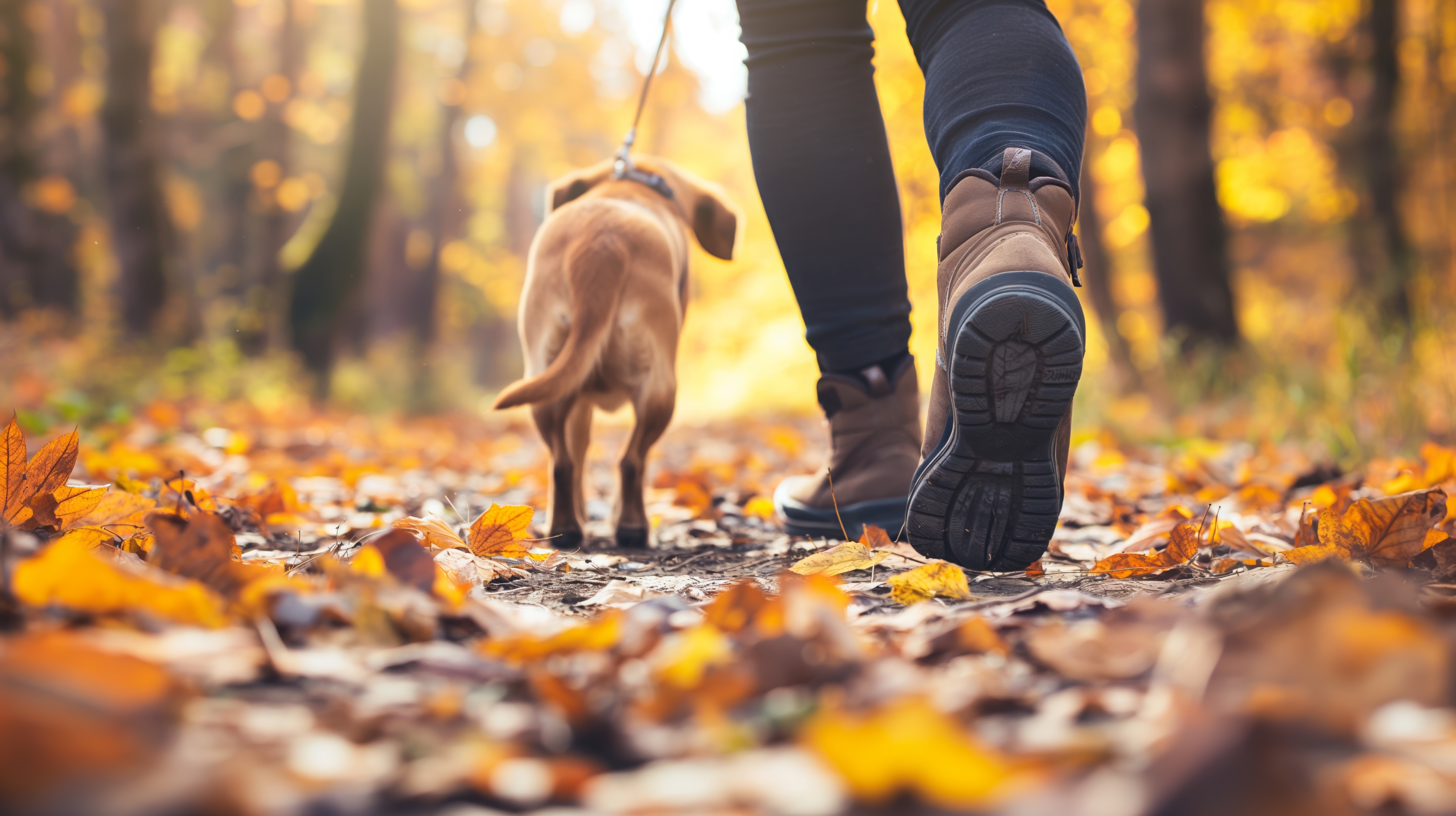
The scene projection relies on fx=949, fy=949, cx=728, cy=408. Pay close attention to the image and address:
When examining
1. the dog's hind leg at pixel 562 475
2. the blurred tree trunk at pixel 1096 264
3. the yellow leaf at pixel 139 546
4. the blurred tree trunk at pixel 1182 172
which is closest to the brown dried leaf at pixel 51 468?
the yellow leaf at pixel 139 546

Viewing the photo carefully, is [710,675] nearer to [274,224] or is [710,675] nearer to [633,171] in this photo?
[633,171]

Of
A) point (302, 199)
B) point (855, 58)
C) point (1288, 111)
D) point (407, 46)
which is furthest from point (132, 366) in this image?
point (1288, 111)

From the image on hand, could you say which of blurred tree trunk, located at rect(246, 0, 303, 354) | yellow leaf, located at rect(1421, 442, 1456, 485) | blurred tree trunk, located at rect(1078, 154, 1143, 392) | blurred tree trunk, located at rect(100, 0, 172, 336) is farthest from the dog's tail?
blurred tree trunk, located at rect(100, 0, 172, 336)

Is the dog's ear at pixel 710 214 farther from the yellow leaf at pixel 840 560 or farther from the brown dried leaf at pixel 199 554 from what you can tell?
the brown dried leaf at pixel 199 554

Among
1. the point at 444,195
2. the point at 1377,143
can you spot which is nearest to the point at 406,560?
the point at 1377,143

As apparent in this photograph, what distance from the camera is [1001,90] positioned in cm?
170

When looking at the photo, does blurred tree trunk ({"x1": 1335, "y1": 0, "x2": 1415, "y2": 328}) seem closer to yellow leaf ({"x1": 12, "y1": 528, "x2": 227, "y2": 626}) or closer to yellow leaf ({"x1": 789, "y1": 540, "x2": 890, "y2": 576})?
yellow leaf ({"x1": 789, "y1": 540, "x2": 890, "y2": 576})

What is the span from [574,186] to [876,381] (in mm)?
1261

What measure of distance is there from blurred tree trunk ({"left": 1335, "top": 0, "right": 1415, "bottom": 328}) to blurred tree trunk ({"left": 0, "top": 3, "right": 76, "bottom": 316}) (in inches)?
494

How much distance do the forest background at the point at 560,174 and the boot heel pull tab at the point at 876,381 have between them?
0.92 m

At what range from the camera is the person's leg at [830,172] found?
212 cm

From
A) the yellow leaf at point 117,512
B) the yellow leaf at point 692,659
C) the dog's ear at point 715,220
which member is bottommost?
the yellow leaf at point 692,659

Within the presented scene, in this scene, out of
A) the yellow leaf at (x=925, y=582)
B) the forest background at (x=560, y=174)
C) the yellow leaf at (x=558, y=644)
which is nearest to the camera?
the yellow leaf at (x=558, y=644)

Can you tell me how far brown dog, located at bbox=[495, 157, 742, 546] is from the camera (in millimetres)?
2301
